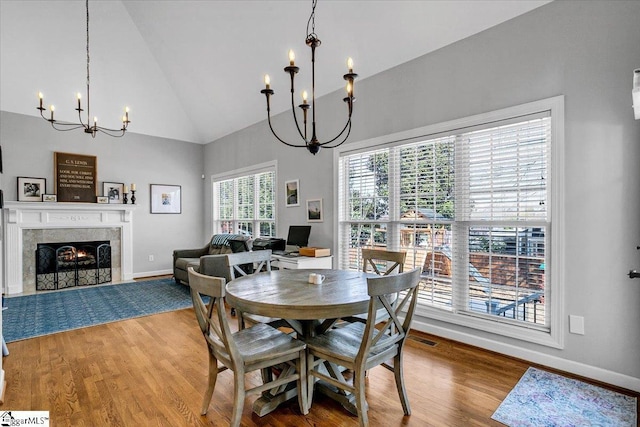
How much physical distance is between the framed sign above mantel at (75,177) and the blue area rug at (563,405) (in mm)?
6809

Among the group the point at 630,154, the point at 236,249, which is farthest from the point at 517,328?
the point at 236,249

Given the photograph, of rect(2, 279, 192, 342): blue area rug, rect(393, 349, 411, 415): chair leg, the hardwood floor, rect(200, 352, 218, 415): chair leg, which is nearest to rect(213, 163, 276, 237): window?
rect(2, 279, 192, 342): blue area rug

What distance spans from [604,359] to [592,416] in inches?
23.7

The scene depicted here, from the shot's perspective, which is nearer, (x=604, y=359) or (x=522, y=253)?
(x=604, y=359)

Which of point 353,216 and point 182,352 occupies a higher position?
point 353,216

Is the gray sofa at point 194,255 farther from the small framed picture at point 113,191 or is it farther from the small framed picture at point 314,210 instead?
the small framed picture at point 113,191

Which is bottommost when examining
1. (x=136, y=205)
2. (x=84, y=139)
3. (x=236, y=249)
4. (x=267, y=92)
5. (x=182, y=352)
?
(x=182, y=352)

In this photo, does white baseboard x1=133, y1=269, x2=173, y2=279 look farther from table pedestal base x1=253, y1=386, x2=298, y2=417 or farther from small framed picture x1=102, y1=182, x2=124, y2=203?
table pedestal base x1=253, y1=386, x2=298, y2=417

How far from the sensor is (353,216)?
425 cm

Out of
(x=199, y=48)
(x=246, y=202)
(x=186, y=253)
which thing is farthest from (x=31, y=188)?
(x=199, y=48)

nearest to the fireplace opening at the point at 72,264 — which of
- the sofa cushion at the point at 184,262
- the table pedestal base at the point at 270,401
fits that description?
the sofa cushion at the point at 184,262

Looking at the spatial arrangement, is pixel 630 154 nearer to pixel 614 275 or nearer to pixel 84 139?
pixel 614 275

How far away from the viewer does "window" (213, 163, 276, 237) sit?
5754 mm

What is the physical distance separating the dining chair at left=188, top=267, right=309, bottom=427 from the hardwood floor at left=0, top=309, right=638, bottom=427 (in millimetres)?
219
